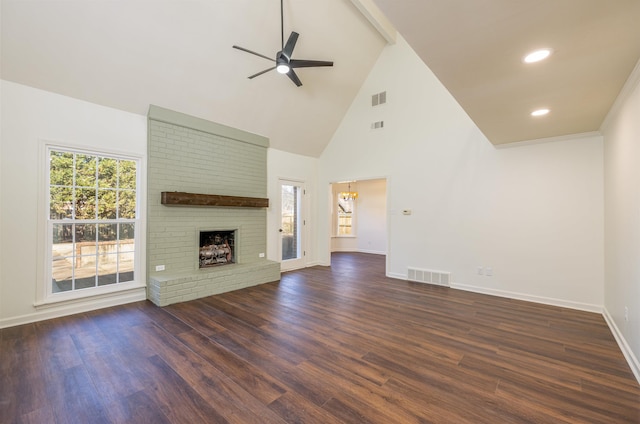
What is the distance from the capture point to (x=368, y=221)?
9.55 metres

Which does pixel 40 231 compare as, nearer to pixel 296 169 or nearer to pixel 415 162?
pixel 296 169

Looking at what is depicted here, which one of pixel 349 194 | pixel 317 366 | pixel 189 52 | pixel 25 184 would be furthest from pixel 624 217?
pixel 349 194

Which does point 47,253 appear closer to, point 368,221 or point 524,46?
point 524,46

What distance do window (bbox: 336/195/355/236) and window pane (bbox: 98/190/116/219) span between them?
7.14m

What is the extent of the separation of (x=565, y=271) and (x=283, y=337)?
13.7 feet

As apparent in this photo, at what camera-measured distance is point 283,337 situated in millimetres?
2947

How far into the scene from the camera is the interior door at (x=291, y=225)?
20.9ft

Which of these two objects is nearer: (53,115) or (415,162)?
(53,115)

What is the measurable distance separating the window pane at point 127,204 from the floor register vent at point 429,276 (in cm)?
504

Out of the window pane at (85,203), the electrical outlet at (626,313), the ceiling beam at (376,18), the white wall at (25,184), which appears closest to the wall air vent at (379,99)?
the ceiling beam at (376,18)

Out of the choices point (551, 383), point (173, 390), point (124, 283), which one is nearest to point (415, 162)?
point (551, 383)

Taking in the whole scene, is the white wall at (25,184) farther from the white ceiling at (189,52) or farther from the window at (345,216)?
the window at (345,216)

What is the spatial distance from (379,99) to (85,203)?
561cm

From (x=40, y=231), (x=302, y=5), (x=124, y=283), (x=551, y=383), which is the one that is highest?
(x=302, y=5)
